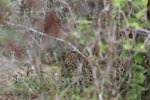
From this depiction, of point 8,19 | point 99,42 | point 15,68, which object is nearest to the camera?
point 99,42

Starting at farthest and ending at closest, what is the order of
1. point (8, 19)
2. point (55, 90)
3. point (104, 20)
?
point (8, 19)
point (55, 90)
point (104, 20)

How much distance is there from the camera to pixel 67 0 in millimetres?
4348

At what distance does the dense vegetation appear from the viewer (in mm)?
3098

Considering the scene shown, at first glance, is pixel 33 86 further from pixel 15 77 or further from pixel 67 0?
pixel 67 0

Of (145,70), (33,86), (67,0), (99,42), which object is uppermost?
(67,0)

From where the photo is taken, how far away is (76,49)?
3479 millimetres

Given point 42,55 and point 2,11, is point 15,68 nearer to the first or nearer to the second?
point 42,55

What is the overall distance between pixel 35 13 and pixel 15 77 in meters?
0.92

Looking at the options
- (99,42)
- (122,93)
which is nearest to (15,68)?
(122,93)

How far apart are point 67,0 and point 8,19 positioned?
29.2 inches

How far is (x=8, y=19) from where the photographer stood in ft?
13.0

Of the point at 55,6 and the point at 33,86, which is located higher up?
the point at 55,6

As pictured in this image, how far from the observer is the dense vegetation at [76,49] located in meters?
3.10

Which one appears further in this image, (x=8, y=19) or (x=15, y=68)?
(x=15, y=68)
